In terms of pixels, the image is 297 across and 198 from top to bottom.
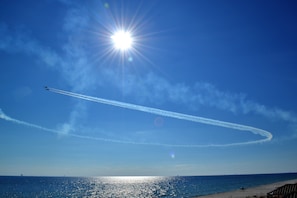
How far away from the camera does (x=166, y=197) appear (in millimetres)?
97062

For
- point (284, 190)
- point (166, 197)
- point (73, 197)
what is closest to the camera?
point (284, 190)

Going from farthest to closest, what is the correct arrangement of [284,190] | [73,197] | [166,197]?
[73,197], [166,197], [284,190]

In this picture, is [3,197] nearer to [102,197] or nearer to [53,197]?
[53,197]

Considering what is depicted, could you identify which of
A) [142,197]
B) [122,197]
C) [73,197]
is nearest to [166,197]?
[142,197]

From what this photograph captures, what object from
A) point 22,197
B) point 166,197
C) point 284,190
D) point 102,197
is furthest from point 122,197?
point 284,190

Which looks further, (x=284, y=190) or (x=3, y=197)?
(x=3, y=197)

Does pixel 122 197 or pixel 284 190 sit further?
pixel 122 197

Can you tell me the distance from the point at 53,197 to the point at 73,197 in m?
7.63

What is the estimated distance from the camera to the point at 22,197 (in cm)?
10488

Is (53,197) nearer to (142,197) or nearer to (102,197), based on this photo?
(102,197)

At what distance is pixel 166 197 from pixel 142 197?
830cm

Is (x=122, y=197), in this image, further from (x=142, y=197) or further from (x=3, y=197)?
(x=3, y=197)

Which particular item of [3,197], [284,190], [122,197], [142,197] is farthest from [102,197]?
[284,190]

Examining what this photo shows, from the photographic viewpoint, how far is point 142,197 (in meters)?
99.2
